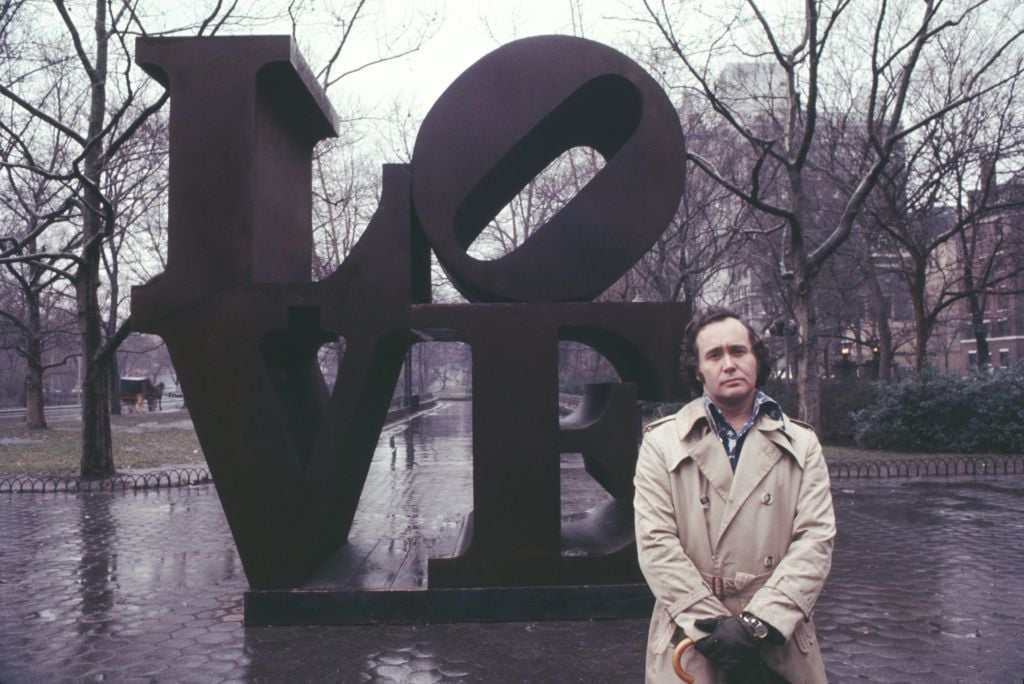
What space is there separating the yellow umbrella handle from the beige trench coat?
0.03m

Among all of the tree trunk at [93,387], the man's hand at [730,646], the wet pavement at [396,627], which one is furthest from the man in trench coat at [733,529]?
the tree trunk at [93,387]

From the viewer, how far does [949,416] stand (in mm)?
18391

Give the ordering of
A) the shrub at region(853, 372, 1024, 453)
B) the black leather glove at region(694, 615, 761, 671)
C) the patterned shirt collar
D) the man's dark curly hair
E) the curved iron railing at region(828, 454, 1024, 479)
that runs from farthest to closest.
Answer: the shrub at region(853, 372, 1024, 453) < the curved iron railing at region(828, 454, 1024, 479) < the man's dark curly hair < the patterned shirt collar < the black leather glove at region(694, 615, 761, 671)

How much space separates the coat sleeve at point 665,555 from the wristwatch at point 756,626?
0.09 m

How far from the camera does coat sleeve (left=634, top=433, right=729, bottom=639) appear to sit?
8.69 ft

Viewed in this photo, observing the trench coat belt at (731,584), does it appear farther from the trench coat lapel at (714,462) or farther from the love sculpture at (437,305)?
the love sculpture at (437,305)

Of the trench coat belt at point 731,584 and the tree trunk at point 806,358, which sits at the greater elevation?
the tree trunk at point 806,358

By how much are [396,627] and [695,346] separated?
3809 millimetres

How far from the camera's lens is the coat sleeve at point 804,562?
2.58 m

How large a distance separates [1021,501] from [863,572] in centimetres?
573

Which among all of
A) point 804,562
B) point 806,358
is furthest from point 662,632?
point 806,358

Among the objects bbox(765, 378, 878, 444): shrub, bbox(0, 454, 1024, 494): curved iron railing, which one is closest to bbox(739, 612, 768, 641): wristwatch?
bbox(0, 454, 1024, 494): curved iron railing

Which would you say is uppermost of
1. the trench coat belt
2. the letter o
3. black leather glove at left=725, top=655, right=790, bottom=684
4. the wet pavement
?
the letter o

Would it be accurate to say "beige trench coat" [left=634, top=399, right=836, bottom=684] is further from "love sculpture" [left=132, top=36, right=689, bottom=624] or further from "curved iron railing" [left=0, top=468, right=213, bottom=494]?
"curved iron railing" [left=0, top=468, right=213, bottom=494]
